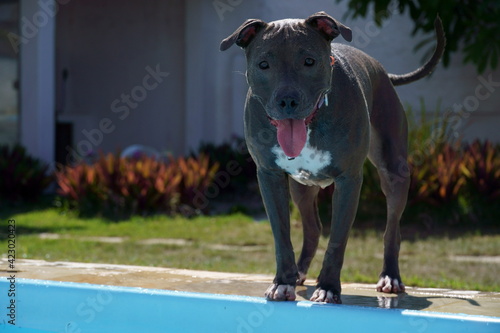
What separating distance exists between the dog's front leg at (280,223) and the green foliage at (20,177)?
29.4 ft

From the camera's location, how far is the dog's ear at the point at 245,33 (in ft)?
11.3

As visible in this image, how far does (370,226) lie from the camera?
30.6 ft

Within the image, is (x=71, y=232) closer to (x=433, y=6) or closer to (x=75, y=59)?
(x=433, y=6)

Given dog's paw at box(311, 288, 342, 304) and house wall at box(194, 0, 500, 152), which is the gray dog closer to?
dog's paw at box(311, 288, 342, 304)

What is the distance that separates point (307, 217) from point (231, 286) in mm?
593

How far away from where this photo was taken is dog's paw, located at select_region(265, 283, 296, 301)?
3.55 meters

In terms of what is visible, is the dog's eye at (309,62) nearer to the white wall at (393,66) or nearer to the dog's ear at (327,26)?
the dog's ear at (327,26)

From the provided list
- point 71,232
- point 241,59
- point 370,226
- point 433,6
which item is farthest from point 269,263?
point 241,59

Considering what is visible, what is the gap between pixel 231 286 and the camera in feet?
13.6

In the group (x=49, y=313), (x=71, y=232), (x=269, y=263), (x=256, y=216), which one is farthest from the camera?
(x=256, y=216)

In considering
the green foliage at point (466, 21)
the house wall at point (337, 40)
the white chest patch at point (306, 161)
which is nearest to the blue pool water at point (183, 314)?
the white chest patch at point (306, 161)

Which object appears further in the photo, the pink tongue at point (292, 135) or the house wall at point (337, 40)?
the house wall at point (337, 40)

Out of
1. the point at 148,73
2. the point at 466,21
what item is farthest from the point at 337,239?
the point at 148,73

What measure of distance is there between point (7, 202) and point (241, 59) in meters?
5.13
